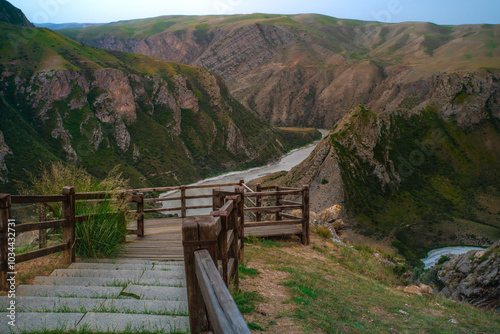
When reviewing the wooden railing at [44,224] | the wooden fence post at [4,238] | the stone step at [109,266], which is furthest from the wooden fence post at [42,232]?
the wooden fence post at [4,238]

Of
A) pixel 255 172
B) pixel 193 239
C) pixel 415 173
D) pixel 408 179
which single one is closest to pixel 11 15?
pixel 255 172

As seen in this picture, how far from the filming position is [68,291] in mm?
3645

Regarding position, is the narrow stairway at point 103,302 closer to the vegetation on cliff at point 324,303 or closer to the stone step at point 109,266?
the stone step at point 109,266

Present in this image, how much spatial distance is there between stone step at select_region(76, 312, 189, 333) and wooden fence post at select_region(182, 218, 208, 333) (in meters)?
0.53

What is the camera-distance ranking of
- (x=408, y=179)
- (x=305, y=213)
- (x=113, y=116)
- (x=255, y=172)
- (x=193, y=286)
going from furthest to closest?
1. (x=255, y=172)
2. (x=113, y=116)
3. (x=408, y=179)
4. (x=305, y=213)
5. (x=193, y=286)

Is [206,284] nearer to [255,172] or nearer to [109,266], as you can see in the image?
[109,266]

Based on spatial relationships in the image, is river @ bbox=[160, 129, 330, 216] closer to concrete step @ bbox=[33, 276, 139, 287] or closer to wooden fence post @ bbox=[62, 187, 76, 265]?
wooden fence post @ bbox=[62, 187, 76, 265]

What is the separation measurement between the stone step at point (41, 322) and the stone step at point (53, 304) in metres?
0.14

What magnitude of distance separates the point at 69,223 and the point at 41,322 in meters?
2.40

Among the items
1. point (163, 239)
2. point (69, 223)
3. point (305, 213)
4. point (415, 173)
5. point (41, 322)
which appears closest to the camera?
point (41, 322)

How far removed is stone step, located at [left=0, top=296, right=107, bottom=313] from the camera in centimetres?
311

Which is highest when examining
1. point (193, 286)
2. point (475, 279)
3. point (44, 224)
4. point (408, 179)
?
point (193, 286)

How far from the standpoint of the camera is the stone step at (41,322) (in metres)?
2.68

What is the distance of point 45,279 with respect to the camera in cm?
415
